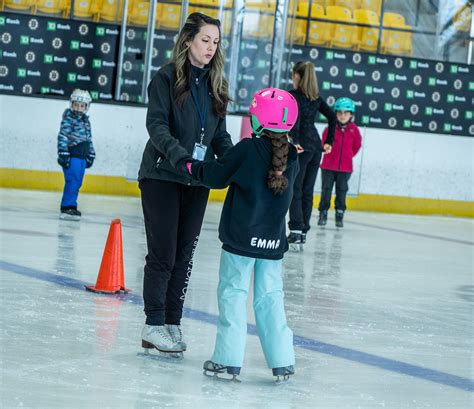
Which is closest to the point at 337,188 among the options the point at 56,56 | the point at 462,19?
the point at 56,56

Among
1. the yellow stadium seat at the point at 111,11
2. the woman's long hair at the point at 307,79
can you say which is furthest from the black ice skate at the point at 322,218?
the yellow stadium seat at the point at 111,11

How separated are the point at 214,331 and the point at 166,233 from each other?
40.2 inches

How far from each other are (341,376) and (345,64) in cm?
1310

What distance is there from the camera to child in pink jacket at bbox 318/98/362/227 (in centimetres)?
1381

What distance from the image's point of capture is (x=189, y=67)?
16.6 feet

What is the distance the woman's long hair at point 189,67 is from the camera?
5.02 meters

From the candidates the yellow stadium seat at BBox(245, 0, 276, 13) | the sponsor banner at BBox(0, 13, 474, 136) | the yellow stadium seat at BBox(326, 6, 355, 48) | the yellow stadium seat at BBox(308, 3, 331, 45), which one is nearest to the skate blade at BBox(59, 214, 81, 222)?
the sponsor banner at BBox(0, 13, 474, 136)

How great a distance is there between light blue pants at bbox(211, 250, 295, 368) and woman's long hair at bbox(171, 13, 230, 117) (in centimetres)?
72

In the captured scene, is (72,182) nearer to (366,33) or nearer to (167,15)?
(167,15)

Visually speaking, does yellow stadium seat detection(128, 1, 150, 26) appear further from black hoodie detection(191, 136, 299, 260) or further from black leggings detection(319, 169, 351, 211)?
black hoodie detection(191, 136, 299, 260)

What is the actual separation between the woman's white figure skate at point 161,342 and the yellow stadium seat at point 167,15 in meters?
11.3

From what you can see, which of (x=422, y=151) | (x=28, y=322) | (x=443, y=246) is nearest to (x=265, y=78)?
(x=422, y=151)

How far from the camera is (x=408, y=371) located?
5301mm

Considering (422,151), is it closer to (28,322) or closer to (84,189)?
(84,189)
